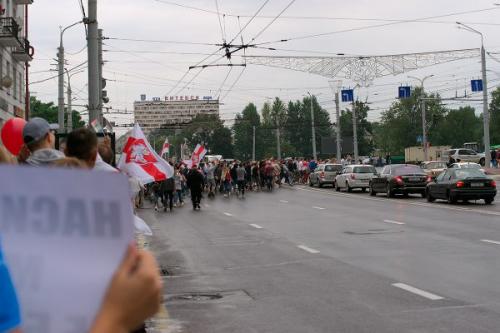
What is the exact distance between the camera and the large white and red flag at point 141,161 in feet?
28.5

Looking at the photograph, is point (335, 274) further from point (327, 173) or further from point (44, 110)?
point (44, 110)

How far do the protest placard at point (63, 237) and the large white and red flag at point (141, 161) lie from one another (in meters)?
6.92

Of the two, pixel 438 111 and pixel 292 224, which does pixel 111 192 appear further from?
pixel 438 111

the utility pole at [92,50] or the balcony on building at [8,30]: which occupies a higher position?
the balcony on building at [8,30]

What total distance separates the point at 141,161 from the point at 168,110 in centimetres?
11102

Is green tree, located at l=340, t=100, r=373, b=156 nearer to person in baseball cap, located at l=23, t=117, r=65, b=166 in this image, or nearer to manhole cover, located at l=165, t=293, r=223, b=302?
manhole cover, located at l=165, t=293, r=223, b=302

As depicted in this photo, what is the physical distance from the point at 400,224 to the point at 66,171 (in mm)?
16446

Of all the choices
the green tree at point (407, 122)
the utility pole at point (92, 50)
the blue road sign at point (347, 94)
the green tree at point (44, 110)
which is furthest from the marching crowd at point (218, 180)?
the green tree at point (407, 122)

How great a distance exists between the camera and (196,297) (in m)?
8.70

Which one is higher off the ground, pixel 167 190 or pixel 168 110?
pixel 168 110

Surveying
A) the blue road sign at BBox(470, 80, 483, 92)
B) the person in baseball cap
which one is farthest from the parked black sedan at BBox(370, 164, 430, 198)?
the person in baseball cap

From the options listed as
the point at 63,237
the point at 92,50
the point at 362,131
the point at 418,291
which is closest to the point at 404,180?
the point at 92,50

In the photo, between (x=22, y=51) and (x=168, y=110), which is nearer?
(x=22, y=51)

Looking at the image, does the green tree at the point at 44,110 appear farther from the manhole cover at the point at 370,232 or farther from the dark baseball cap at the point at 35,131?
the dark baseball cap at the point at 35,131
